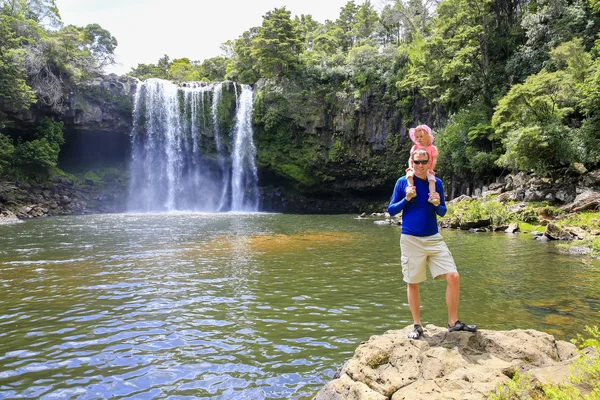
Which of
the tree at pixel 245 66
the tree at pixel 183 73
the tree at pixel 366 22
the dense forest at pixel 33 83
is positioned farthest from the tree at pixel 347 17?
the dense forest at pixel 33 83

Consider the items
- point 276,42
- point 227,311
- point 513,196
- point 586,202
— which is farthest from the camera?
point 276,42

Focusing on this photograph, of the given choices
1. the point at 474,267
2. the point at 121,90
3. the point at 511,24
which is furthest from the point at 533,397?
the point at 121,90

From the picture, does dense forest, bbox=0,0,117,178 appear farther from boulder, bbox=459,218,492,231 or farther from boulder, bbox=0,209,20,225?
boulder, bbox=459,218,492,231

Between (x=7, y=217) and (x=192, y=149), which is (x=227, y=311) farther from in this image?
(x=192, y=149)

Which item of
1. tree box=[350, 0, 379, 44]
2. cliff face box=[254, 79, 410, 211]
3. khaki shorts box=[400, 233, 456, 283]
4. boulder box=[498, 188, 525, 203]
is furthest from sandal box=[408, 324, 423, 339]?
tree box=[350, 0, 379, 44]

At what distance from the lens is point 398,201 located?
4.34 m

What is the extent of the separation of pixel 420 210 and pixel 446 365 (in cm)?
161

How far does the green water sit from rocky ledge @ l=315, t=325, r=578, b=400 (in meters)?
0.69

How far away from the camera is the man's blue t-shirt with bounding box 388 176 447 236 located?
4.18m

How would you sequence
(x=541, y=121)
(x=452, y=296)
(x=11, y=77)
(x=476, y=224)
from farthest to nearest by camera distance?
1. (x=11, y=77)
2. (x=541, y=121)
3. (x=476, y=224)
4. (x=452, y=296)

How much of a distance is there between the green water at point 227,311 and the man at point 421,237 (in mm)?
1278

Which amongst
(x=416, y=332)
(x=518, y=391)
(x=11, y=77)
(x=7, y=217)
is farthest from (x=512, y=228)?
(x=11, y=77)

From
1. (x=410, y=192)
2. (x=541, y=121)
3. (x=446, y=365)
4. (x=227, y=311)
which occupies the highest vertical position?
(x=541, y=121)

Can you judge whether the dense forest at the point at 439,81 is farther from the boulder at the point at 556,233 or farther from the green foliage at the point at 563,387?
the green foliage at the point at 563,387
